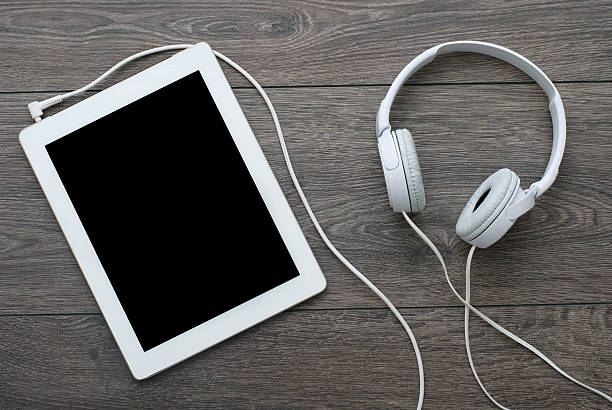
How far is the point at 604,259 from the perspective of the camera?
2.35 ft

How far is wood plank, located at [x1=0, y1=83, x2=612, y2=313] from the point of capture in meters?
0.72

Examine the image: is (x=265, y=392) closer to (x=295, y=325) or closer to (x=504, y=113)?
(x=295, y=325)

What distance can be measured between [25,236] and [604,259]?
2.40 ft

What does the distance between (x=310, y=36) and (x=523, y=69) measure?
27 cm

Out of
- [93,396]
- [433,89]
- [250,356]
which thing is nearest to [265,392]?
[250,356]

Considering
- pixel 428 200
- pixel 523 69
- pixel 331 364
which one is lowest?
pixel 331 364

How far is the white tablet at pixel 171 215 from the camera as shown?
70cm

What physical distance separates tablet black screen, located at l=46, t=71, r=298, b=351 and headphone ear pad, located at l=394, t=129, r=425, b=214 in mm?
173

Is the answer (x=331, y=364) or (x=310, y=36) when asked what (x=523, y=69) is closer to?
(x=310, y=36)

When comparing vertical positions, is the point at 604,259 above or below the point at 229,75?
below

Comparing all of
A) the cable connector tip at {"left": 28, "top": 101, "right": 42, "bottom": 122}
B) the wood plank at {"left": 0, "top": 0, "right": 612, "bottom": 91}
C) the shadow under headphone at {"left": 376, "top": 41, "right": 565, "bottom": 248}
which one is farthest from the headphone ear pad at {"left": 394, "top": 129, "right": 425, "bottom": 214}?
the cable connector tip at {"left": 28, "top": 101, "right": 42, "bottom": 122}

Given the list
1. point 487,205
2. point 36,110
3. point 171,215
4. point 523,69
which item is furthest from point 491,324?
point 36,110

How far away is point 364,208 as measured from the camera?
73cm

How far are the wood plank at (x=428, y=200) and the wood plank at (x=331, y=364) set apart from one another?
0.07ft
